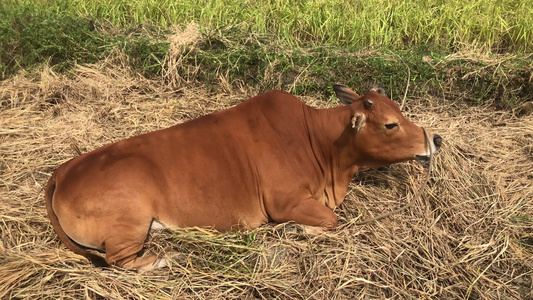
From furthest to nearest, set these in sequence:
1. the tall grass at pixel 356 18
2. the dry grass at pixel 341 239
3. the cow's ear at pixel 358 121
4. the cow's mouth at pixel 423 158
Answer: the tall grass at pixel 356 18 < the cow's mouth at pixel 423 158 < the cow's ear at pixel 358 121 < the dry grass at pixel 341 239

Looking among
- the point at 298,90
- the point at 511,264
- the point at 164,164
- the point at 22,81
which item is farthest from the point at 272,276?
the point at 22,81

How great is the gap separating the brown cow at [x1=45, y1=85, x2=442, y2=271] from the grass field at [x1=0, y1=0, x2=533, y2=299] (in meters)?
0.15

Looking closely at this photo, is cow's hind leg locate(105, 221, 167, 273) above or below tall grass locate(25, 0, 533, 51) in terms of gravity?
below

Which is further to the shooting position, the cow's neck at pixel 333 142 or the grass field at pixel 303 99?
the cow's neck at pixel 333 142

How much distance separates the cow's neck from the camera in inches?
140

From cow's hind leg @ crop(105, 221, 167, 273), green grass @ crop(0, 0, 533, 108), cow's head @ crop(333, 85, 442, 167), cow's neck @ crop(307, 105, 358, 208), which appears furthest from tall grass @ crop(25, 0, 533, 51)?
cow's hind leg @ crop(105, 221, 167, 273)

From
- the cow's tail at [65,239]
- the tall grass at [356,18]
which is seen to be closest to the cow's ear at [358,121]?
the cow's tail at [65,239]

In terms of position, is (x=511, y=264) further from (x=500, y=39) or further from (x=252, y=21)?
(x=252, y=21)

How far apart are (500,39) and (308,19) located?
237 cm

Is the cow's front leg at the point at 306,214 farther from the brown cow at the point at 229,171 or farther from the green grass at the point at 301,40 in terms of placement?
the green grass at the point at 301,40

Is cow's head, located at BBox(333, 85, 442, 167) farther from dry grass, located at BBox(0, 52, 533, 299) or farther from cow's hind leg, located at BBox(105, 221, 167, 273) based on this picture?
cow's hind leg, located at BBox(105, 221, 167, 273)

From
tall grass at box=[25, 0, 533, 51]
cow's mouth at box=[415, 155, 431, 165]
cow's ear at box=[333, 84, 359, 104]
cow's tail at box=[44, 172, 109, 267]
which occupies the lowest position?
cow's tail at box=[44, 172, 109, 267]

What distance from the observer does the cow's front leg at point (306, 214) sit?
11.2 feet

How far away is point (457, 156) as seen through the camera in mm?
4129
